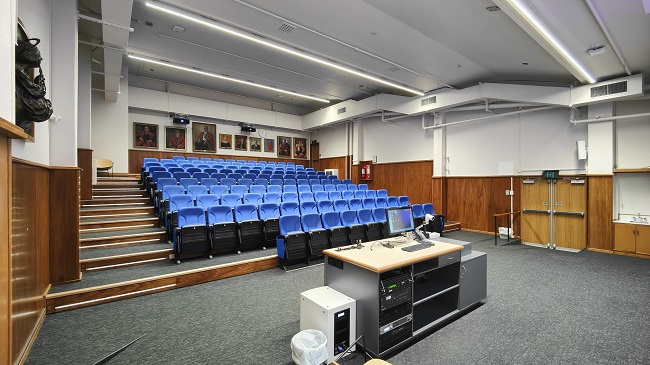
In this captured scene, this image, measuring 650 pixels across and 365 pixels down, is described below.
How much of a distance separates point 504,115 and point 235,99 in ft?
31.0

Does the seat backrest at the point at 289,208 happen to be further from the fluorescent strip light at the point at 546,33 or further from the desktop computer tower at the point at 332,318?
the fluorescent strip light at the point at 546,33

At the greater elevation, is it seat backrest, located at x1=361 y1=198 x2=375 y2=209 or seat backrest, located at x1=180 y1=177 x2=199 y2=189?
seat backrest, located at x1=180 y1=177 x2=199 y2=189

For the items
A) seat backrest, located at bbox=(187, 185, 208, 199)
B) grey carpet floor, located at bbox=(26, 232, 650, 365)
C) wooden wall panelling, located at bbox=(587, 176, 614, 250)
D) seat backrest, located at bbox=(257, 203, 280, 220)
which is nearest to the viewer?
grey carpet floor, located at bbox=(26, 232, 650, 365)

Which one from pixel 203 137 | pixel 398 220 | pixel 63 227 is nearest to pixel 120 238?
pixel 63 227

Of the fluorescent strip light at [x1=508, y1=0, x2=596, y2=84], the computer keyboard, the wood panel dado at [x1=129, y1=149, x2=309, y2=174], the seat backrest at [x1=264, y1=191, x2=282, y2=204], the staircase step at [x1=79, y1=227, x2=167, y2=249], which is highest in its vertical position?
the fluorescent strip light at [x1=508, y1=0, x2=596, y2=84]

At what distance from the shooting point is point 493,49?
5.66 metres

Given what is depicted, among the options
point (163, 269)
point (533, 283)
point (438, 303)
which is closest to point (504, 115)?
point (533, 283)

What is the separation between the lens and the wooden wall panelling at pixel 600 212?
5848mm

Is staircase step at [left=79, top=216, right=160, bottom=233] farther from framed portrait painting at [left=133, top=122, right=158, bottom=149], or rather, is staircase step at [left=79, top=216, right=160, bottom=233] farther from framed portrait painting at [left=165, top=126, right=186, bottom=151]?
framed portrait painting at [left=165, top=126, right=186, bottom=151]

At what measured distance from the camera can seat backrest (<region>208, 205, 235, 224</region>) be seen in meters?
4.87

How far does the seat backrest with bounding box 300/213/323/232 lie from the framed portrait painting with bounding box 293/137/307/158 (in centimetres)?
855

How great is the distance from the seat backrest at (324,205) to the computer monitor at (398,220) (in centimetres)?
298

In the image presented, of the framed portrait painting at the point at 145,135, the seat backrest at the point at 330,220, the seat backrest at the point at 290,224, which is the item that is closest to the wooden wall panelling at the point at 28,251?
the seat backrest at the point at 290,224

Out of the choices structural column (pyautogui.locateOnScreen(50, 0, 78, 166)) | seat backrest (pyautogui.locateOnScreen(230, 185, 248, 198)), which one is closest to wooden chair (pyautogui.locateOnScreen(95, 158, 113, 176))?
seat backrest (pyautogui.locateOnScreen(230, 185, 248, 198))
